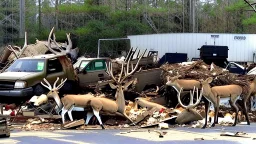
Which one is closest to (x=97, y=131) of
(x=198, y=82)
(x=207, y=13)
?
(x=198, y=82)

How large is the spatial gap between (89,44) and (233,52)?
1234 cm

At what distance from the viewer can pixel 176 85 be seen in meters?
18.3

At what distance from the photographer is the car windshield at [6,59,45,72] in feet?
70.3

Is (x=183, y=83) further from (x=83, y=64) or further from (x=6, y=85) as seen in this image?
(x=83, y=64)

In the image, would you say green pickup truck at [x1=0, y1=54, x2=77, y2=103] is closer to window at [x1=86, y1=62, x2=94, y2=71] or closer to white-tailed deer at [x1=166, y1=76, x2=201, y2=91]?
window at [x1=86, y1=62, x2=94, y2=71]

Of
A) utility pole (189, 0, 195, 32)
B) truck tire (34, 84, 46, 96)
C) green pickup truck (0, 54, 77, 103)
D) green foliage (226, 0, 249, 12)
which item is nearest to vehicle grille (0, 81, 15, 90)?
green pickup truck (0, 54, 77, 103)

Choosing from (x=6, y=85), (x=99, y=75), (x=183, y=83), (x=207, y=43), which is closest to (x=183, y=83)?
(x=183, y=83)

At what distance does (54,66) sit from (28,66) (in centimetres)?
109

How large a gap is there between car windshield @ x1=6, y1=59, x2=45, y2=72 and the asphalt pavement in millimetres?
5736

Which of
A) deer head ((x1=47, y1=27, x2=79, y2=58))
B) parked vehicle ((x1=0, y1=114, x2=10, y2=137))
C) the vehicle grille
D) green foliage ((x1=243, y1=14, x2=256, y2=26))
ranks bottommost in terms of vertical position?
parked vehicle ((x1=0, y1=114, x2=10, y2=137))

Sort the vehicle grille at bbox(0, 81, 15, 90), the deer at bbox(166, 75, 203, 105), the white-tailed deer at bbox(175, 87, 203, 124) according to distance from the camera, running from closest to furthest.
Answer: the white-tailed deer at bbox(175, 87, 203, 124) < the deer at bbox(166, 75, 203, 105) < the vehicle grille at bbox(0, 81, 15, 90)

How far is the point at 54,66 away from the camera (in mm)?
22062

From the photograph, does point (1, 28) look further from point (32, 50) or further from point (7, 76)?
point (7, 76)

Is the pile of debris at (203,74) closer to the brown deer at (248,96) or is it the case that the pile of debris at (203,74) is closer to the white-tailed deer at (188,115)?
the brown deer at (248,96)
